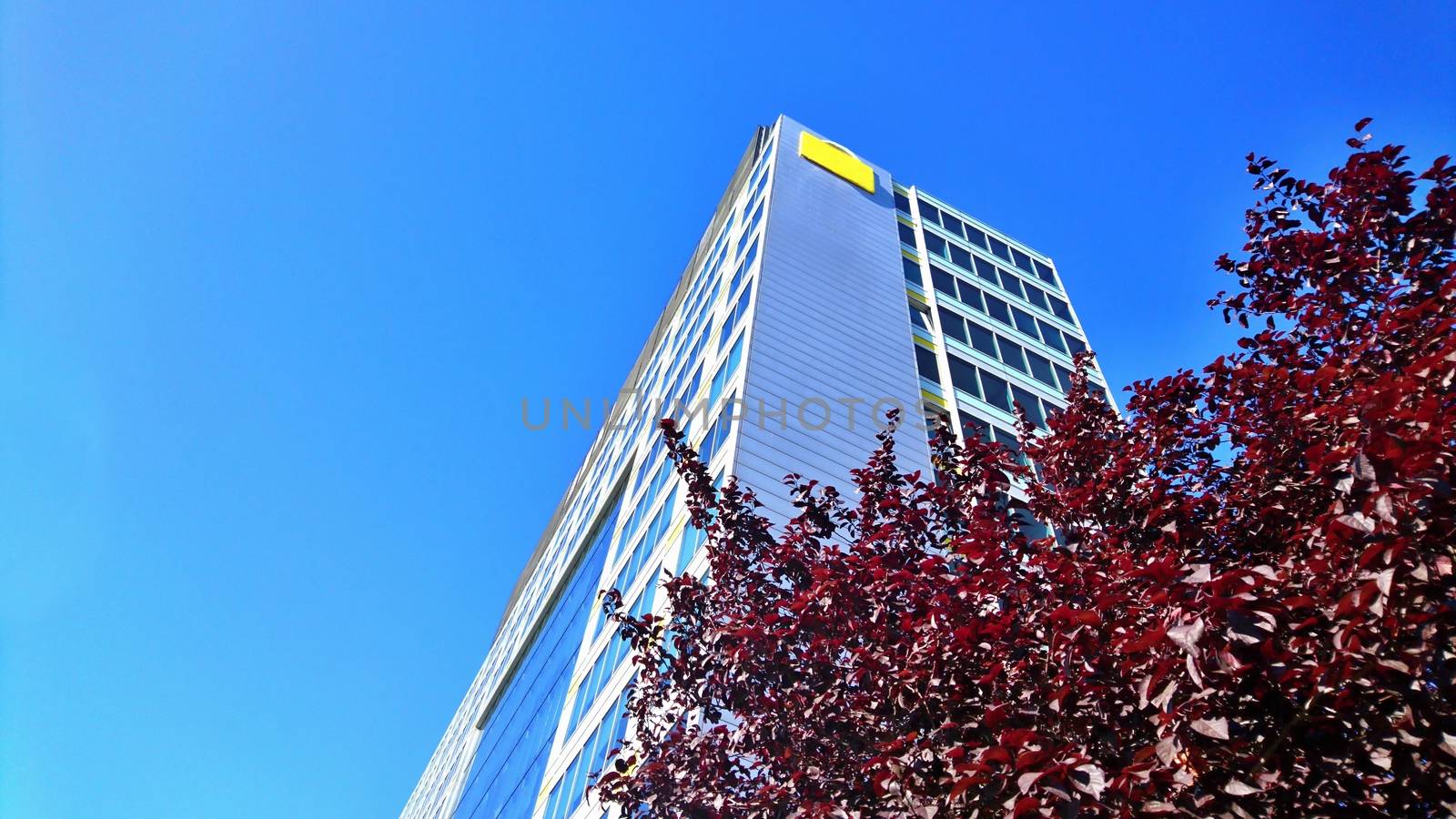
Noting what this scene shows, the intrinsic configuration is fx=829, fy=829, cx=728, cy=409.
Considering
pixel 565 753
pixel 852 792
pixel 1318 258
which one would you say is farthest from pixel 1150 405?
pixel 565 753

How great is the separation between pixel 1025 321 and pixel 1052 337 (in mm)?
1234

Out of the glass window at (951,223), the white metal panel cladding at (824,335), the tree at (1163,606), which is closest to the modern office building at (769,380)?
the white metal panel cladding at (824,335)

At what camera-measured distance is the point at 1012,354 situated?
1200 inches

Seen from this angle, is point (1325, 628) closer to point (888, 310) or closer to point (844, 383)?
point (844, 383)

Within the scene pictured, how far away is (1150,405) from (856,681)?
150 inches

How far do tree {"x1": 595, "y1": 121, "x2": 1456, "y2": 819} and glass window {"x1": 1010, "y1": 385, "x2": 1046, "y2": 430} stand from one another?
19.0 m

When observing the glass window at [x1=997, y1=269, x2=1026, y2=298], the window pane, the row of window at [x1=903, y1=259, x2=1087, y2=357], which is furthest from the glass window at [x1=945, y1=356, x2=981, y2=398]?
the glass window at [x1=997, y1=269, x2=1026, y2=298]

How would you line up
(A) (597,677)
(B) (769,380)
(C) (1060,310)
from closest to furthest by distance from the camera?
(B) (769,380), (A) (597,677), (C) (1060,310)

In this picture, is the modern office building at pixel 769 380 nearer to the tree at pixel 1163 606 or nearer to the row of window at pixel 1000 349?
the row of window at pixel 1000 349

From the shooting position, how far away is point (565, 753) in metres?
22.9

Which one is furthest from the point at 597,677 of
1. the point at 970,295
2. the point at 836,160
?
the point at 836,160

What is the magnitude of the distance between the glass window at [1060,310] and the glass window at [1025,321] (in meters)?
2.26

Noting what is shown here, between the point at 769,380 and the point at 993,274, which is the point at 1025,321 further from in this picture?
the point at 769,380

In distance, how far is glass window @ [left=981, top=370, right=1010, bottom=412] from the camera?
88.5 feet
